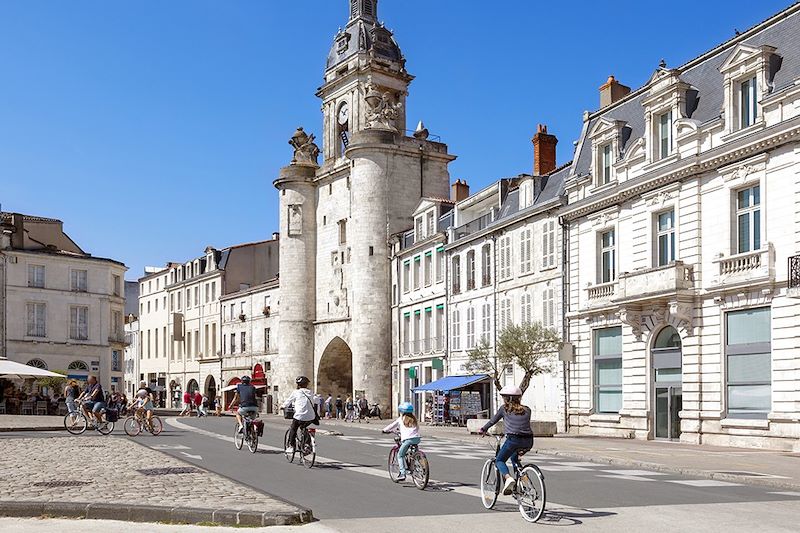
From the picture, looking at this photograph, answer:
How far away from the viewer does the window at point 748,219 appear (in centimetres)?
2636

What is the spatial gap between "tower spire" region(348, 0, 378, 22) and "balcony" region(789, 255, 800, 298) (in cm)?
4255

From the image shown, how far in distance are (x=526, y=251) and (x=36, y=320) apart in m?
36.9

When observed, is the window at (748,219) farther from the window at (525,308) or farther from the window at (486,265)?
the window at (486,265)

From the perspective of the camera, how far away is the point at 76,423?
29.4m

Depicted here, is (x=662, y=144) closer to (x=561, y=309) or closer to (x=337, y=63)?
(x=561, y=309)

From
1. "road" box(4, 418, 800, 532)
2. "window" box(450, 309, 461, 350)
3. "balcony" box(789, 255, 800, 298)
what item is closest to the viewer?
"road" box(4, 418, 800, 532)

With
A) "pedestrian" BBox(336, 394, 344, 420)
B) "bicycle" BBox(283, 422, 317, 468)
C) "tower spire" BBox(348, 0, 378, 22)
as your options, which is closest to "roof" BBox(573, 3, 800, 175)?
"bicycle" BBox(283, 422, 317, 468)

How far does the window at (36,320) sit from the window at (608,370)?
41.2 meters

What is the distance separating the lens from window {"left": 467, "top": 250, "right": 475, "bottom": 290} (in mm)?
44344

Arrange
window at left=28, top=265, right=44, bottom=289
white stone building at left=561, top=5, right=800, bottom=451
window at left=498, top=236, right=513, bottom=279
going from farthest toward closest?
window at left=28, top=265, right=44, bottom=289 → window at left=498, top=236, right=513, bottom=279 → white stone building at left=561, top=5, right=800, bottom=451

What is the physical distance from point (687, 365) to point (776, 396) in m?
3.73

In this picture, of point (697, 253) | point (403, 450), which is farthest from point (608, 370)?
point (403, 450)

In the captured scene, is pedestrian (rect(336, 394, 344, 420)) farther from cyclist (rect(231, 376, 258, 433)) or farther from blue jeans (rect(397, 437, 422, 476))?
blue jeans (rect(397, 437, 422, 476))

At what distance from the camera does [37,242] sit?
216ft
